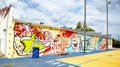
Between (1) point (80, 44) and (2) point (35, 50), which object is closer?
(2) point (35, 50)

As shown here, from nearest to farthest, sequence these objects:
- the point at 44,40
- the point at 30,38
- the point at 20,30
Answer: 1. the point at 20,30
2. the point at 30,38
3. the point at 44,40

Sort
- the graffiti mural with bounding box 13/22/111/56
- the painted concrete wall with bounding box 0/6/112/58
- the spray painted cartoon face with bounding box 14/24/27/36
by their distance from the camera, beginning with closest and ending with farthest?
the painted concrete wall with bounding box 0/6/112/58, the spray painted cartoon face with bounding box 14/24/27/36, the graffiti mural with bounding box 13/22/111/56

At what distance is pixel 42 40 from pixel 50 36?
1586 millimetres

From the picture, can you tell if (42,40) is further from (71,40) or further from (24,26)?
(71,40)

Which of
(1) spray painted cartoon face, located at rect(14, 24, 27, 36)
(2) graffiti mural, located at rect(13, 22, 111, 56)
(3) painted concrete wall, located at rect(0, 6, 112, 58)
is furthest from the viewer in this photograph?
(2) graffiti mural, located at rect(13, 22, 111, 56)

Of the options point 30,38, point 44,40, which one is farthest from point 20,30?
point 44,40

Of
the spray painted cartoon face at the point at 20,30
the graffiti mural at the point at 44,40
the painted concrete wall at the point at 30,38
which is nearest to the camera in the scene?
the painted concrete wall at the point at 30,38

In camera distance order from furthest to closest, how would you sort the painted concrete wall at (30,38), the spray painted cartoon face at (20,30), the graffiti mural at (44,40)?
the graffiti mural at (44,40) → the spray painted cartoon face at (20,30) → the painted concrete wall at (30,38)

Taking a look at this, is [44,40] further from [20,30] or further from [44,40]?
[20,30]

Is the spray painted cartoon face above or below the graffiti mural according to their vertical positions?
above

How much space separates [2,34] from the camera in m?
17.4

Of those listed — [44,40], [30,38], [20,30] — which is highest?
[20,30]

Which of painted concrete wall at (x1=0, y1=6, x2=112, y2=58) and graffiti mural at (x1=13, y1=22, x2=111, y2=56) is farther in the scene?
graffiti mural at (x1=13, y1=22, x2=111, y2=56)

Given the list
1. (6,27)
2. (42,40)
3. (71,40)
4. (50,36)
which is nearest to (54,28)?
(50,36)
